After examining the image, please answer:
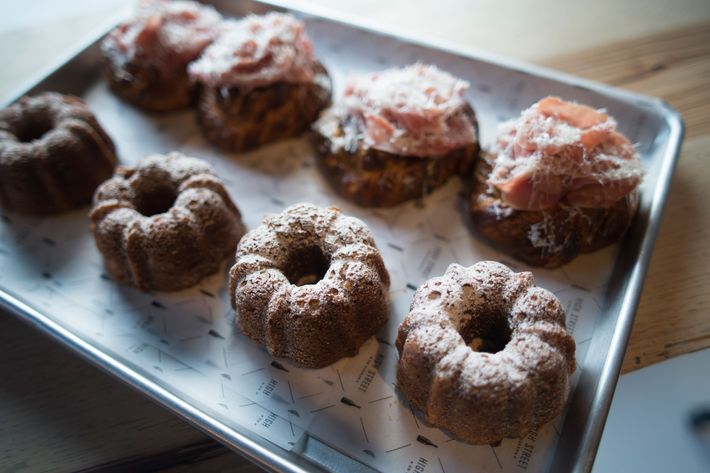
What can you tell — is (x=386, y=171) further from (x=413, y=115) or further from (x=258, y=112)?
(x=258, y=112)

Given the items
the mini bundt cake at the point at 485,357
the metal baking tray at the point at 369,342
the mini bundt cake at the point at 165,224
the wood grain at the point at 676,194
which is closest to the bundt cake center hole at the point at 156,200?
the mini bundt cake at the point at 165,224

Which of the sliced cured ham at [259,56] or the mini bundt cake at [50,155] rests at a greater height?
the sliced cured ham at [259,56]

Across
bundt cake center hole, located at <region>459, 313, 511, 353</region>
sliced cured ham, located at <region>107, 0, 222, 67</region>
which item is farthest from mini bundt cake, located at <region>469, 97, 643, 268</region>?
sliced cured ham, located at <region>107, 0, 222, 67</region>

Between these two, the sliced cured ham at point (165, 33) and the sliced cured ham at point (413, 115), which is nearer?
the sliced cured ham at point (413, 115)

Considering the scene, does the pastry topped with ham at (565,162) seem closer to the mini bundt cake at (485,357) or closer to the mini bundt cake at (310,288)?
the mini bundt cake at (485,357)

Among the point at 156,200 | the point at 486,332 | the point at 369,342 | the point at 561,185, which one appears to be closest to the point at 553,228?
the point at 561,185

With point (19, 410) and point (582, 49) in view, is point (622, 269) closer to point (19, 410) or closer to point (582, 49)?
point (582, 49)
